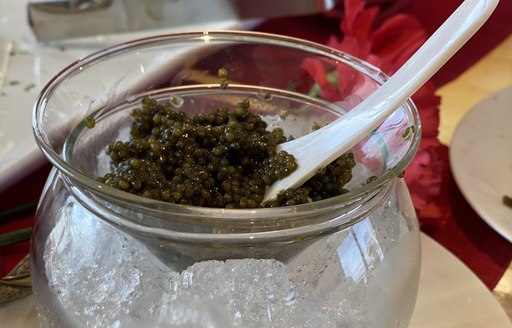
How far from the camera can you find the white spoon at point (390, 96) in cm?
48

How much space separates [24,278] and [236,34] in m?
0.34

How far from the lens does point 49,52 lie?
1.04 meters

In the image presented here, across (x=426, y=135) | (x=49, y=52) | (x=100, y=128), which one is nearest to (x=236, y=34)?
(x=100, y=128)

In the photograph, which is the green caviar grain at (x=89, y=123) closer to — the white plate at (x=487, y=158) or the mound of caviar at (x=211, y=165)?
the mound of caviar at (x=211, y=165)

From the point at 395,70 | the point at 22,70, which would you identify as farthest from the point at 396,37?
the point at 22,70

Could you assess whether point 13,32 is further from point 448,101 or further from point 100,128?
point 448,101

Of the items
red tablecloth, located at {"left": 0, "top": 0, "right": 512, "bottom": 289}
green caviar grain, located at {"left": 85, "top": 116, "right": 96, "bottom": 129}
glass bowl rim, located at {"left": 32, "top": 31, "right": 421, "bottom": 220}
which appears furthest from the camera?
red tablecloth, located at {"left": 0, "top": 0, "right": 512, "bottom": 289}

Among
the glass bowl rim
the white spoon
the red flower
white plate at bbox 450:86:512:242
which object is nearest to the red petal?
the red flower

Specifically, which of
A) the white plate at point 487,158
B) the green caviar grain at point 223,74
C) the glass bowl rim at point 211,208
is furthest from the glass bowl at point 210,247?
the white plate at point 487,158

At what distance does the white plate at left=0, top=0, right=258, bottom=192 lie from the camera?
745mm

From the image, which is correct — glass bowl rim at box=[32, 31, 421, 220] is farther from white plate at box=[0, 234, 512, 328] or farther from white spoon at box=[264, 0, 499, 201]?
white plate at box=[0, 234, 512, 328]

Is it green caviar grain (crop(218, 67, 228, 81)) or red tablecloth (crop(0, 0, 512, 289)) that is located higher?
green caviar grain (crop(218, 67, 228, 81))

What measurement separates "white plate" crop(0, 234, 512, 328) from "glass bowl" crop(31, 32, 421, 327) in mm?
89

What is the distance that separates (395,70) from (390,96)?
32cm
